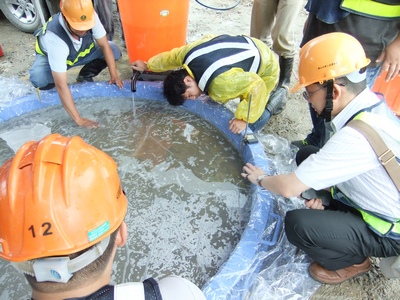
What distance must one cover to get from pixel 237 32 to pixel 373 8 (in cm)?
316

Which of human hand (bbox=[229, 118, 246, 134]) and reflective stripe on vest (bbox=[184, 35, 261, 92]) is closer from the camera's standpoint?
reflective stripe on vest (bbox=[184, 35, 261, 92])

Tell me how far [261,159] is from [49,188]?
171 cm

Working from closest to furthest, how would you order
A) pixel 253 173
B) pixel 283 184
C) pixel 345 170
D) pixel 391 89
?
pixel 345 170 < pixel 283 184 < pixel 253 173 < pixel 391 89

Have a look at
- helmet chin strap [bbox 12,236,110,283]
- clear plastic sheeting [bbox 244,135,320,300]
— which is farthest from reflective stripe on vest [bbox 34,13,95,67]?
helmet chin strap [bbox 12,236,110,283]

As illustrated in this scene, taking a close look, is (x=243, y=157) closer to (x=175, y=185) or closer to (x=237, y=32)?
(x=175, y=185)

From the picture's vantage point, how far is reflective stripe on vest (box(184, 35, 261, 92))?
253 cm

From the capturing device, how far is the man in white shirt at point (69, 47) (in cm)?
255

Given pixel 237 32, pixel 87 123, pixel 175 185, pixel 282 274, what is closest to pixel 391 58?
pixel 282 274

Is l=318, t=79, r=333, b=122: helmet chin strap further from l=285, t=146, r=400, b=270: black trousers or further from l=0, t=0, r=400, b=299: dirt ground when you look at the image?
l=0, t=0, r=400, b=299: dirt ground

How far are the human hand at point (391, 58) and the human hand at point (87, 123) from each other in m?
2.26

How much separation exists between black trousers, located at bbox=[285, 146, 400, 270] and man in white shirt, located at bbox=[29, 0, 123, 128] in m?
1.95

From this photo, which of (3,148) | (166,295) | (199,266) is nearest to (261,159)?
(199,266)

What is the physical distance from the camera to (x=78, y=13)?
2.51 metres

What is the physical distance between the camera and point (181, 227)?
216 centimetres
